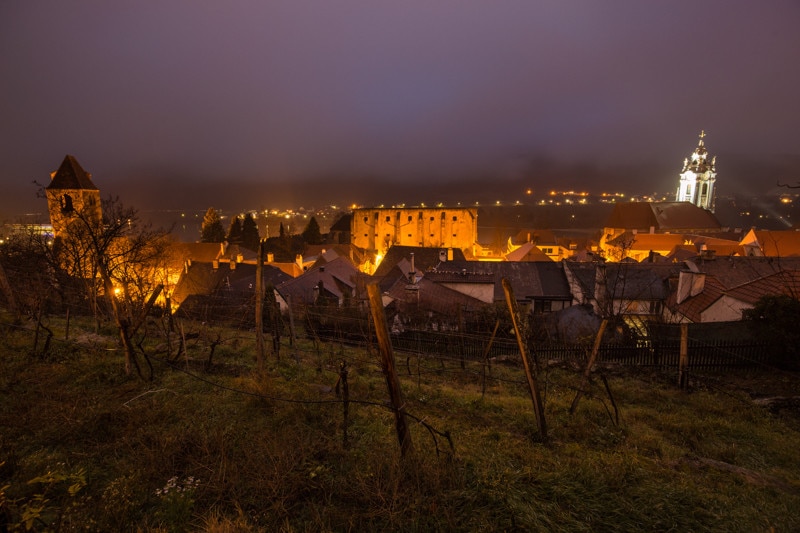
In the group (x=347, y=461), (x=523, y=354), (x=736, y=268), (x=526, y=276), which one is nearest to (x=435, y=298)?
(x=526, y=276)

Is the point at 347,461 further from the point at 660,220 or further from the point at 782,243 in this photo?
the point at 660,220

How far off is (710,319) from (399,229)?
55.3 metres

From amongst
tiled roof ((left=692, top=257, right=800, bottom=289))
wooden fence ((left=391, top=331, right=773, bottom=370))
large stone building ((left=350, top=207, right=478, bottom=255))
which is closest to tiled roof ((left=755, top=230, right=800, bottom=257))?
tiled roof ((left=692, top=257, right=800, bottom=289))

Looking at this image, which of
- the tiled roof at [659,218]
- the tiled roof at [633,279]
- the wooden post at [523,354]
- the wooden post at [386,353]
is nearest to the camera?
the wooden post at [386,353]

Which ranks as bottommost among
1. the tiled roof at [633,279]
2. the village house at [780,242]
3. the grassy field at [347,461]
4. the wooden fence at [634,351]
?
the wooden fence at [634,351]

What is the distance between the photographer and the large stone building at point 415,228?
223 feet

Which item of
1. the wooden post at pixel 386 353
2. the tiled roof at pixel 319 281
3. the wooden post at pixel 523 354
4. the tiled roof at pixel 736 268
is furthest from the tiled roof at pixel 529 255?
the wooden post at pixel 386 353

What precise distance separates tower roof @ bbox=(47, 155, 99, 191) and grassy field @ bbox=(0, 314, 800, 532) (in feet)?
131

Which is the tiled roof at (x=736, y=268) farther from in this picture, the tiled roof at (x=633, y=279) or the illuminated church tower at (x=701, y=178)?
the illuminated church tower at (x=701, y=178)

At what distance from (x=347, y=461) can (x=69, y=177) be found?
48.8 meters

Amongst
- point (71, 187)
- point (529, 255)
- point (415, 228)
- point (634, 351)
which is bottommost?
point (634, 351)

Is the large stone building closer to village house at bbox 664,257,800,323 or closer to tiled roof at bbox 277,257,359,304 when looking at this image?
tiled roof at bbox 277,257,359,304

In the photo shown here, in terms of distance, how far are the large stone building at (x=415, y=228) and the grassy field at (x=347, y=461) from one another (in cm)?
6002

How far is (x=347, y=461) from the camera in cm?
509
